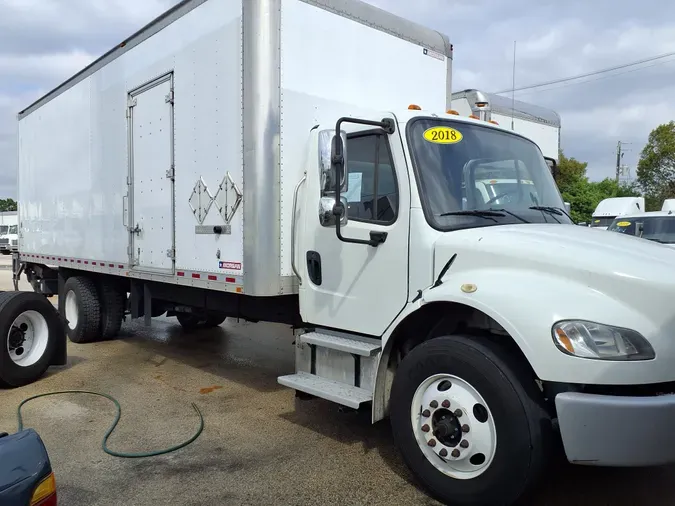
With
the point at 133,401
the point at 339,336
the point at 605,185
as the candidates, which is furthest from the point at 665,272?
the point at 605,185

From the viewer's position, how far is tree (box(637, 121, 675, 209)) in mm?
32906

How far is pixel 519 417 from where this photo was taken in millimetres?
3102

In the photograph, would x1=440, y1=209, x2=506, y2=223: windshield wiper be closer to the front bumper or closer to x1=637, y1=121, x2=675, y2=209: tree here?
the front bumper

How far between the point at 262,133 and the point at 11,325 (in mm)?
3798

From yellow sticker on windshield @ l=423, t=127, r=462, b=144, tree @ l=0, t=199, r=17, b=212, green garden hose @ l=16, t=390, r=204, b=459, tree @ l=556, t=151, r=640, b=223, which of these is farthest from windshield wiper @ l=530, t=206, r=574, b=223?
tree @ l=0, t=199, r=17, b=212

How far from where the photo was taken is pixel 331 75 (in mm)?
5121

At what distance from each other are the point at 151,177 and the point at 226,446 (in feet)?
10.2

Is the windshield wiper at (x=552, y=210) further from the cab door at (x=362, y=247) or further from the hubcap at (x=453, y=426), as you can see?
the hubcap at (x=453, y=426)

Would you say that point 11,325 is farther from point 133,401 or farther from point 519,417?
point 519,417

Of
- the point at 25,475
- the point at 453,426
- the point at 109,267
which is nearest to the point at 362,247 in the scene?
the point at 453,426

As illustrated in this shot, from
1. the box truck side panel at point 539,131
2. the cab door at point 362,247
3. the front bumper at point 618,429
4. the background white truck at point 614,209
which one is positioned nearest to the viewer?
the front bumper at point 618,429

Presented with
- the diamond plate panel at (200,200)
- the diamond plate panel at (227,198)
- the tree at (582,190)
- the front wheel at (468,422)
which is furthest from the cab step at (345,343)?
the tree at (582,190)

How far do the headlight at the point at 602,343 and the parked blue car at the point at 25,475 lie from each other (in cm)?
235

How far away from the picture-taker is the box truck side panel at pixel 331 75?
15.8 ft
